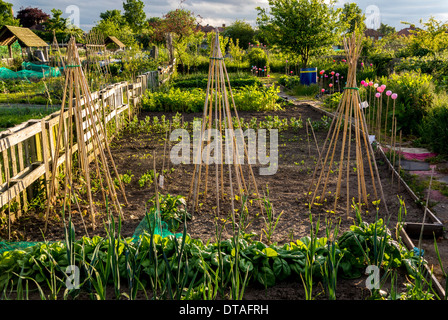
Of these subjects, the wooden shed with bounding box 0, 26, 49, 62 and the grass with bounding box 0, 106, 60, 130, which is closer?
the grass with bounding box 0, 106, 60, 130

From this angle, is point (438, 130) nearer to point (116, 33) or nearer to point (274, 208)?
point (274, 208)

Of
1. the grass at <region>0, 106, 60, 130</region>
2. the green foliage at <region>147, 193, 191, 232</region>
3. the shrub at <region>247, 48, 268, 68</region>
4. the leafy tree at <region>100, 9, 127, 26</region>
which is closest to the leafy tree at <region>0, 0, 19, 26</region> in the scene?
the leafy tree at <region>100, 9, 127, 26</region>

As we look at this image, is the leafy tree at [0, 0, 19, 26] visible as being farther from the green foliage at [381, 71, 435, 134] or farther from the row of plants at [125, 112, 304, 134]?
the green foliage at [381, 71, 435, 134]

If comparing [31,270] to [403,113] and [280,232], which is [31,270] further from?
[403,113]

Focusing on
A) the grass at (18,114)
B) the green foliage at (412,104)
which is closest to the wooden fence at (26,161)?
the grass at (18,114)

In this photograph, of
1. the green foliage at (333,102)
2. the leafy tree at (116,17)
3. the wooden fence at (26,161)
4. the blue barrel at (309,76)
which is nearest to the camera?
the wooden fence at (26,161)

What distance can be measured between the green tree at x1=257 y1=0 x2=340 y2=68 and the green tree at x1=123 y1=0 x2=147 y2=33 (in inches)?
1404

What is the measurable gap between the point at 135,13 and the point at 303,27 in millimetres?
38747

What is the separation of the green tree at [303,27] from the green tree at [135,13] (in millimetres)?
35670

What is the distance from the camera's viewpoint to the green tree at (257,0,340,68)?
16219 millimetres

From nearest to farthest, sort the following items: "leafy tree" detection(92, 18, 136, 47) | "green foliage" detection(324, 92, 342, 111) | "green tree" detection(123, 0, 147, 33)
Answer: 1. "green foliage" detection(324, 92, 342, 111)
2. "leafy tree" detection(92, 18, 136, 47)
3. "green tree" detection(123, 0, 147, 33)

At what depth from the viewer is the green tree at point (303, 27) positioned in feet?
53.2

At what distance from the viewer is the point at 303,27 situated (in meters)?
16.2

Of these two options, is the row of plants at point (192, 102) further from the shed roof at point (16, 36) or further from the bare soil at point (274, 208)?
the shed roof at point (16, 36)
